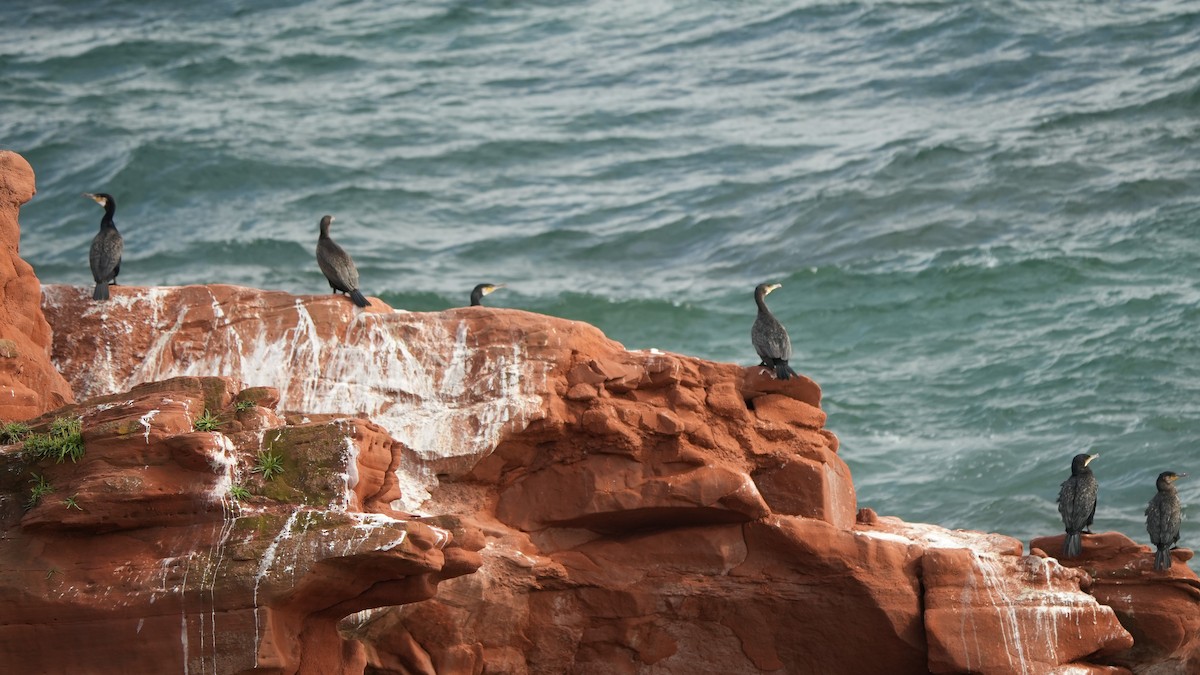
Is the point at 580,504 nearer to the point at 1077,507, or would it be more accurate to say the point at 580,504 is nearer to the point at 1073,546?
the point at 1073,546

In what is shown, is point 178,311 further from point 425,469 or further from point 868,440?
point 868,440

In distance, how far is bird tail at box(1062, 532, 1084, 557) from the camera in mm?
12148

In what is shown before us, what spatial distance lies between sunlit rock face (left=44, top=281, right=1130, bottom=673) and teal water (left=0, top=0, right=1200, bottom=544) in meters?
8.85

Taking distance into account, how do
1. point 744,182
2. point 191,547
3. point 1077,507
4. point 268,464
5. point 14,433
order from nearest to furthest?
point 191,547 < point 268,464 < point 14,433 < point 1077,507 < point 744,182

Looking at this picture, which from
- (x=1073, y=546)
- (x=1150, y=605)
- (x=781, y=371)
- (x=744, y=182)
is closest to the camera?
(x=1150, y=605)

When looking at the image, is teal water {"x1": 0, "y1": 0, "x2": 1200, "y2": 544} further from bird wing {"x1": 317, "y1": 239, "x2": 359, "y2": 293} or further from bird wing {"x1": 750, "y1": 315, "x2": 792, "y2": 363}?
bird wing {"x1": 317, "y1": 239, "x2": 359, "y2": 293}

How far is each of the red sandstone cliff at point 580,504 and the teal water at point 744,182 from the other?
8650 millimetres

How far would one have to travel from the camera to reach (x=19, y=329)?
459 inches

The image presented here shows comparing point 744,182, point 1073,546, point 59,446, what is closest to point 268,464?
point 59,446

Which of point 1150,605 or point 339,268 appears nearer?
point 1150,605

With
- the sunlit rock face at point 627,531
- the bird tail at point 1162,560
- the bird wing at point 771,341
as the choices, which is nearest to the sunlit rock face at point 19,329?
the sunlit rock face at point 627,531

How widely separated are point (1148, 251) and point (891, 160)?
18.5ft

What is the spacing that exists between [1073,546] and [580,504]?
3.96 meters

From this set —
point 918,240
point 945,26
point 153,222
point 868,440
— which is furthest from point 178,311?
point 945,26
